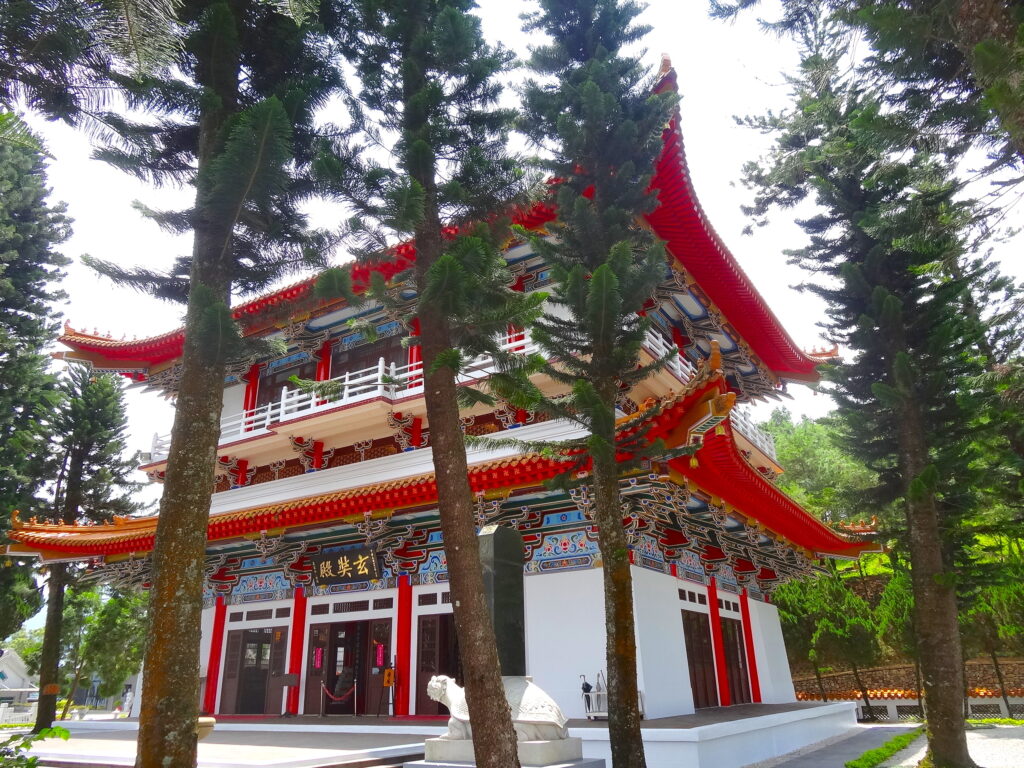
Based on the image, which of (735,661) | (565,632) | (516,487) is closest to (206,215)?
(516,487)

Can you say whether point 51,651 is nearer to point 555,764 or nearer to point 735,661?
point 555,764

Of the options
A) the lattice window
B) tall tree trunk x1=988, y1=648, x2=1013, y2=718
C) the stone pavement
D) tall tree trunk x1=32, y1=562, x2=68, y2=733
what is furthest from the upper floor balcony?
tall tree trunk x1=988, y1=648, x2=1013, y2=718

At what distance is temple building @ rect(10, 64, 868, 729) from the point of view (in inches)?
370

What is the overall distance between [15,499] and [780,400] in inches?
730

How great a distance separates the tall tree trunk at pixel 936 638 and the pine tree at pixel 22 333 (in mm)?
17945

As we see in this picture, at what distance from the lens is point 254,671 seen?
40.6 ft

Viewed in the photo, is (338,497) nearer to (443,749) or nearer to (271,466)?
(271,466)

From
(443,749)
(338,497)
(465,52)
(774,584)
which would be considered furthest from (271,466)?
(774,584)

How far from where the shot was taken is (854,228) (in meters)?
10.9

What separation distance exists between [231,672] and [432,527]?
501 centimetres

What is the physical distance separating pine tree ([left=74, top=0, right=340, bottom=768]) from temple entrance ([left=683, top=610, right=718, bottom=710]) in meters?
7.90

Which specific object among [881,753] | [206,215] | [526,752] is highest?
[206,215]

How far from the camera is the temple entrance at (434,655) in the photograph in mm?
10234

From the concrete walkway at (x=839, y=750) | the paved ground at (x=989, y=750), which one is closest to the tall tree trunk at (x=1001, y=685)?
the paved ground at (x=989, y=750)
